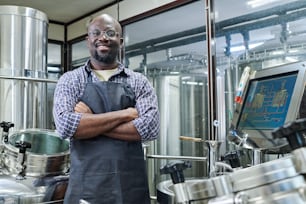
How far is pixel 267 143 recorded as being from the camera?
137 centimetres

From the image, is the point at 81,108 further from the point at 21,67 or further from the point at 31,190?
the point at 21,67

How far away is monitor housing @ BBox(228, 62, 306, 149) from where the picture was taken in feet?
4.40

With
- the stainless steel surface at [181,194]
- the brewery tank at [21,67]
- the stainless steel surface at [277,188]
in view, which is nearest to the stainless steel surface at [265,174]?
the stainless steel surface at [277,188]

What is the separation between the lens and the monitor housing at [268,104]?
4.40 ft

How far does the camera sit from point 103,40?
5.63ft

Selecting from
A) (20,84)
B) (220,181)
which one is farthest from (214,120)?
(220,181)

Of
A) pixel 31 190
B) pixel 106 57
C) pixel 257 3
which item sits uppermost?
pixel 257 3

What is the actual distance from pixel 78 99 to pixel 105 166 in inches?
13.1

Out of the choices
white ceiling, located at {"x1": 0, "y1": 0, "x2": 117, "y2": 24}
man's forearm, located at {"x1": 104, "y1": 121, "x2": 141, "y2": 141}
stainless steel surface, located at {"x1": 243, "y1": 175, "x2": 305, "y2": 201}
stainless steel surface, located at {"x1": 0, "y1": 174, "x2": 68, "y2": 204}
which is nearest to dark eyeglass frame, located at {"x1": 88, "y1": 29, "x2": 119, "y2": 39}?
man's forearm, located at {"x1": 104, "y1": 121, "x2": 141, "y2": 141}

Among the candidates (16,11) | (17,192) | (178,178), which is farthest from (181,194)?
(16,11)

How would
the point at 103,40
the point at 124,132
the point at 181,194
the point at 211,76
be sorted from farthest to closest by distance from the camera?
the point at 211,76, the point at 103,40, the point at 124,132, the point at 181,194

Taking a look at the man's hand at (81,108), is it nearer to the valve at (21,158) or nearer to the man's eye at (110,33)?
the man's eye at (110,33)

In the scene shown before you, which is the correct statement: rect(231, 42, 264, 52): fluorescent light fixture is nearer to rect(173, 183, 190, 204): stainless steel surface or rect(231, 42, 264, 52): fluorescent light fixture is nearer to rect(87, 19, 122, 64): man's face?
rect(87, 19, 122, 64): man's face

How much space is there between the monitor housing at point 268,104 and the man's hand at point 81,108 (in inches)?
25.6
